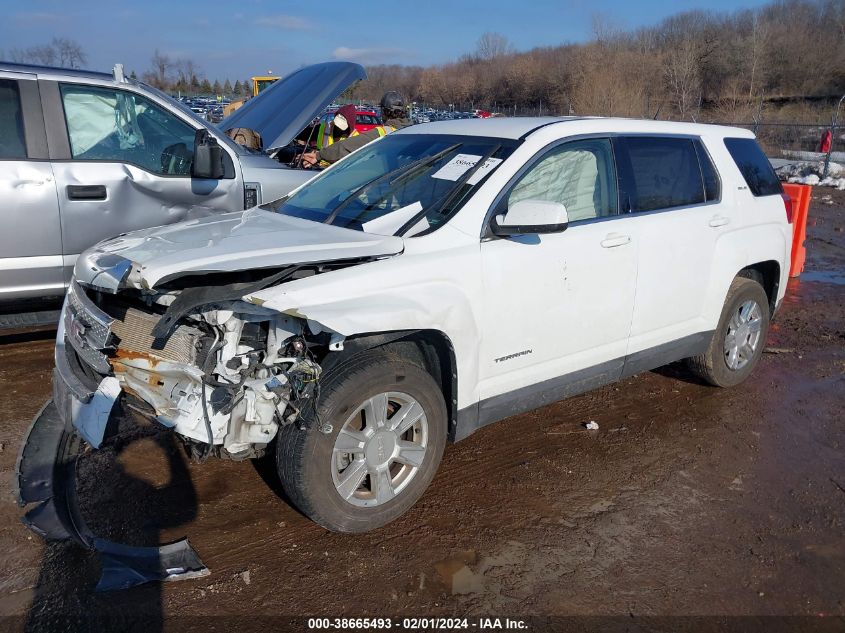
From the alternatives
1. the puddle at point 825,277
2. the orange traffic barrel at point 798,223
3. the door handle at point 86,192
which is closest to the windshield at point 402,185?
the door handle at point 86,192

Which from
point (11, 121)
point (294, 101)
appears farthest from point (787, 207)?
point (11, 121)

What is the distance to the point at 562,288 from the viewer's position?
3.69 m

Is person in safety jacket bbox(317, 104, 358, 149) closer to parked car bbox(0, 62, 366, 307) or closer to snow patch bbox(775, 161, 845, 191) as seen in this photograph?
parked car bbox(0, 62, 366, 307)

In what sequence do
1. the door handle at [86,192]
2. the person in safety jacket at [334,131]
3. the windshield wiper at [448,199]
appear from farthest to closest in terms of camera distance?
the person in safety jacket at [334,131]
the door handle at [86,192]
the windshield wiper at [448,199]

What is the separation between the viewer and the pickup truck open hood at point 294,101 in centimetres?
633

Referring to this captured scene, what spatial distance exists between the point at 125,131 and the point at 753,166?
4751 mm

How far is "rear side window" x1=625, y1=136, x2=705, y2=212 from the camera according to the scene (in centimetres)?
420

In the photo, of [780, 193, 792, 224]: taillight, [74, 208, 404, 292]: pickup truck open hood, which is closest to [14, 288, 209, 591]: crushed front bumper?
[74, 208, 404, 292]: pickup truck open hood

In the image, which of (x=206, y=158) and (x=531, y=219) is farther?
(x=206, y=158)

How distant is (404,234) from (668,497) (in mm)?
2013

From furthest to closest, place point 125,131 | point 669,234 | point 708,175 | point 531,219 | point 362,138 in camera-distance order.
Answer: point 362,138 < point 125,131 < point 708,175 < point 669,234 < point 531,219

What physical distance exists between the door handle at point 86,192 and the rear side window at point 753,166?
4.49 meters

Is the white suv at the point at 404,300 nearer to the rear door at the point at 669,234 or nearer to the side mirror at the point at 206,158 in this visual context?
the rear door at the point at 669,234

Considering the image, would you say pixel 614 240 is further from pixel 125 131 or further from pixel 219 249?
pixel 125 131
